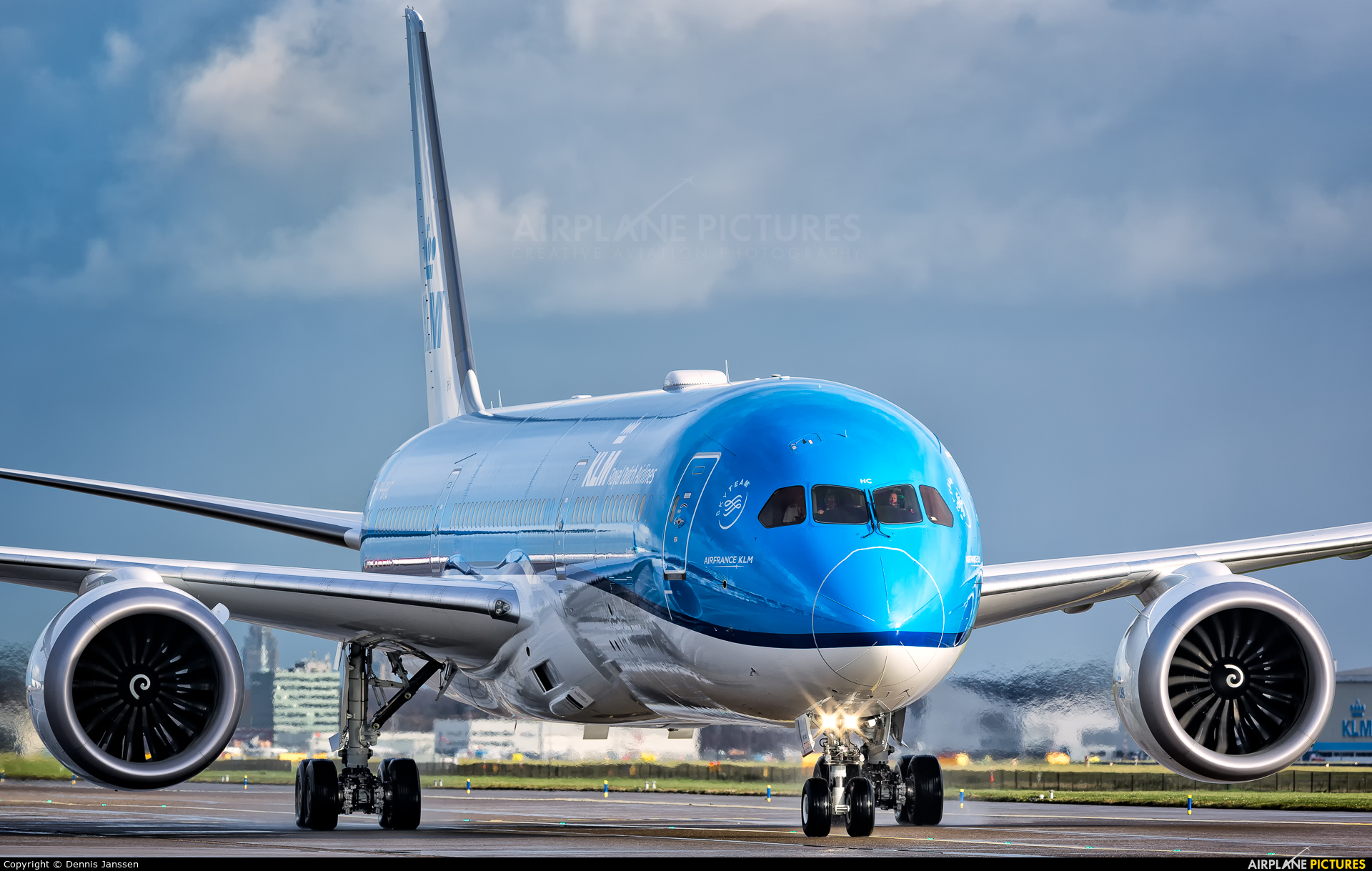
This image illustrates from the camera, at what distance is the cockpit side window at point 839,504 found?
17.5 meters

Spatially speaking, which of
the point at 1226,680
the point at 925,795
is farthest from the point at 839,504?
the point at 925,795

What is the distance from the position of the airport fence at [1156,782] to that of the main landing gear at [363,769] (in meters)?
12.8

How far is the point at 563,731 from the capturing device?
120 feet

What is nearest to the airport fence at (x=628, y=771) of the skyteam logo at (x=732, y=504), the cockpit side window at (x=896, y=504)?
the skyteam logo at (x=732, y=504)

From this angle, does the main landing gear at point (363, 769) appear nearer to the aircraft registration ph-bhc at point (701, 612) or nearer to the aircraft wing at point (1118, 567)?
the aircraft registration ph-bhc at point (701, 612)

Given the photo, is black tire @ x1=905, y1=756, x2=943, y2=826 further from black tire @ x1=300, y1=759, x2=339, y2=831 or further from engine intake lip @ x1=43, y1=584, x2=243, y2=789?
engine intake lip @ x1=43, y1=584, x2=243, y2=789

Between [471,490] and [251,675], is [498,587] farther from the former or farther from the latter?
[251,675]

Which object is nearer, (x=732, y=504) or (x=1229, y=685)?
(x=732, y=504)

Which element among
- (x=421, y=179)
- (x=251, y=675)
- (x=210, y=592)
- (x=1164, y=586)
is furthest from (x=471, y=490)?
(x=251, y=675)

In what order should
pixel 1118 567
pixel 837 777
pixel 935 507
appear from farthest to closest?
1. pixel 1118 567
2. pixel 837 777
3. pixel 935 507

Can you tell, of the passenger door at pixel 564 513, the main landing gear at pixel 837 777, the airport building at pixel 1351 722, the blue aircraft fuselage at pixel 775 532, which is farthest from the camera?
the airport building at pixel 1351 722

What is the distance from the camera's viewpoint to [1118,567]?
21859 mm

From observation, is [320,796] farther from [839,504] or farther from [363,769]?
[839,504]

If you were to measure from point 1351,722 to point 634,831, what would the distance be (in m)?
43.8
